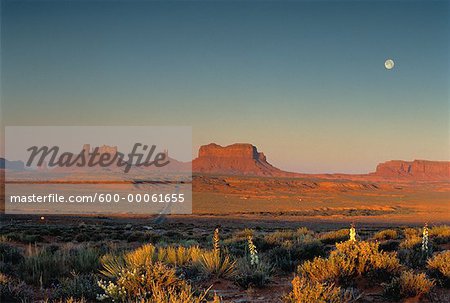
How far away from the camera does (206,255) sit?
8516 mm

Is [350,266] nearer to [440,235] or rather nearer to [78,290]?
[78,290]

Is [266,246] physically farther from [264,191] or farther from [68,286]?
[264,191]

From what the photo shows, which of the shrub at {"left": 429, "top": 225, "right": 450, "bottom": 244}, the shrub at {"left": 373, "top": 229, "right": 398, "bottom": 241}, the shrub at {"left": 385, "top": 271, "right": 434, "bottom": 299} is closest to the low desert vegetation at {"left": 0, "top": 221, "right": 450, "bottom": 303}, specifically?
the shrub at {"left": 385, "top": 271, "right": 434, "bottom": 299}

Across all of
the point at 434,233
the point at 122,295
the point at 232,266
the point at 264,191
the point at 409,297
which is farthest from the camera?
the point at 264,191

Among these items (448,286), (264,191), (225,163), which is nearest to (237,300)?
(448,286)

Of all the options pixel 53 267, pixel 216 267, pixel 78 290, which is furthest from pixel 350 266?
pixel 53 267

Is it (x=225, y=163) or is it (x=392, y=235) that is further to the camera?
(x=225, y=163)

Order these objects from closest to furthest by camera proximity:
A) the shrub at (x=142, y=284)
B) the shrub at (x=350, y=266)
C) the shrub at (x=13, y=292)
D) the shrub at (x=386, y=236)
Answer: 1. the shrub at (x=142, y=284)
2. the shrub at (x=13, y=292)
3. the shrub at (x=350, y=266)
4. the shrub at (x=386, y=236)

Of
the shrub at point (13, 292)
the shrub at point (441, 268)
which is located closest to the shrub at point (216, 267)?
the shrub at point (13, 292)

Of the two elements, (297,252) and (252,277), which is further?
(297,252)

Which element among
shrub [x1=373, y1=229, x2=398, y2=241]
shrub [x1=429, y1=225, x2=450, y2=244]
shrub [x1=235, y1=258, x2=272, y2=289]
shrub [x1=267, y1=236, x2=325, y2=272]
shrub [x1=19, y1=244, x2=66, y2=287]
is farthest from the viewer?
shrub [x1=373, y1=229, x2=398, y2=241]

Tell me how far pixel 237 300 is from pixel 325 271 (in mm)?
1668

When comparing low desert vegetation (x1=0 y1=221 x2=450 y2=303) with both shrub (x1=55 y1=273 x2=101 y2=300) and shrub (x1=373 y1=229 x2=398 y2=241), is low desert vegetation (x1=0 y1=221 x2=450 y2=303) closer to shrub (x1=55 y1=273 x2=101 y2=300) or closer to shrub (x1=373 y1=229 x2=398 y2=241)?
shrub (x1=55 y1=273 x2=101 y2=300)

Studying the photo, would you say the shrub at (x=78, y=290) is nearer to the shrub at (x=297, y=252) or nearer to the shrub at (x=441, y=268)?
the shrub at (x=297, y=252)
